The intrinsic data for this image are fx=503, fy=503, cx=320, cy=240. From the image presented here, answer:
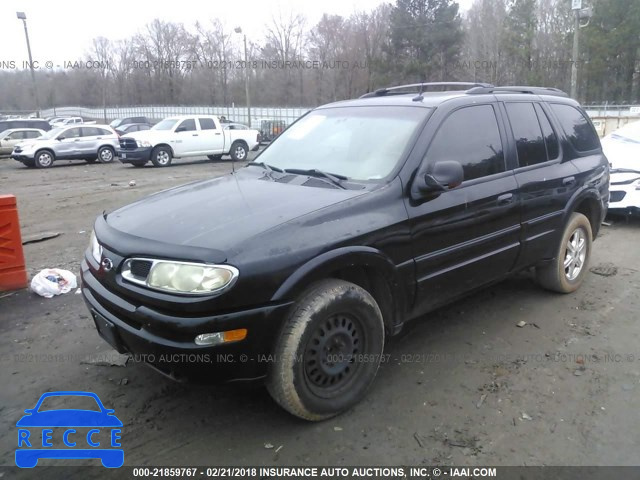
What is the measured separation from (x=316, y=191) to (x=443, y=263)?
3.28 feet

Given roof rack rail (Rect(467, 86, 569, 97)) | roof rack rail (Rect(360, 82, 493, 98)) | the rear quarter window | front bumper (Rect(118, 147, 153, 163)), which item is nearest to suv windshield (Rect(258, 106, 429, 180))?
roof rack rail (Rect(360, 82, 493, 98))

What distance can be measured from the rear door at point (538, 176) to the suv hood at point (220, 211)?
1.69 metres

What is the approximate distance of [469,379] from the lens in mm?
3354

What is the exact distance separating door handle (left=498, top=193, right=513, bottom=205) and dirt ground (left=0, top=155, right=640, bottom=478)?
107 cm

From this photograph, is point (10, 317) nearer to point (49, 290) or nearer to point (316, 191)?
point (49, 290)

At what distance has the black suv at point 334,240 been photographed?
98.5 inches

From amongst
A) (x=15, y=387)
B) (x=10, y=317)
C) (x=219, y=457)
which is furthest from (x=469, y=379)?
(x=10, y=317)

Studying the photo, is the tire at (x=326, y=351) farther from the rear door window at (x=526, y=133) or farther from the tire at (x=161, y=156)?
the tire at (x=161, y=156)

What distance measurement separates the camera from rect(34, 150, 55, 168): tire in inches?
733

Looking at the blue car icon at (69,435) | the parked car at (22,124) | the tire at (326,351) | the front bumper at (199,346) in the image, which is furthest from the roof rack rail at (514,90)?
the parked car at (22,124)

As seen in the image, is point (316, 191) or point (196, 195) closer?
point (316, 191)

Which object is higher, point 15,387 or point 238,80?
point 238,80

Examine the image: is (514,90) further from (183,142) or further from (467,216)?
(183,142)
